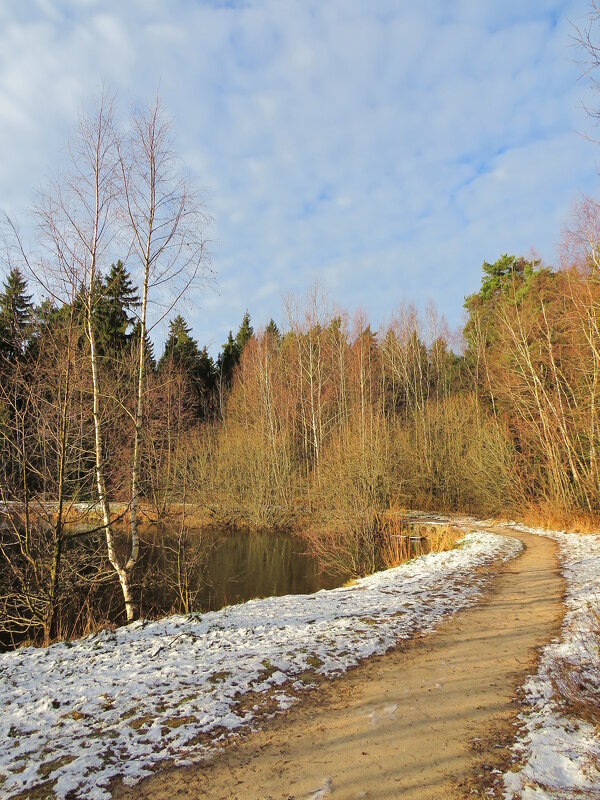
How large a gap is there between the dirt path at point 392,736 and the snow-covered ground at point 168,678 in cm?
26

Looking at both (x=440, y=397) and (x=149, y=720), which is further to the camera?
(x=440, y=397)

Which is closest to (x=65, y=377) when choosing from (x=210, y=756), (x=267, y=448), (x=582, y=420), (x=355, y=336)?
(x=210, y=756)

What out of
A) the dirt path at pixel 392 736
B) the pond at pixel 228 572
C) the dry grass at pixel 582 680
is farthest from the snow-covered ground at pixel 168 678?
the pond at pixel 228 572

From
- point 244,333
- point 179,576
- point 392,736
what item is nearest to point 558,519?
point 179,576

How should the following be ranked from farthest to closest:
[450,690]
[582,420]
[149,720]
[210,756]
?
[582,420] → [450,690] → [149,720] → [210,756]

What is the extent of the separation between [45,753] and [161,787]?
91cm

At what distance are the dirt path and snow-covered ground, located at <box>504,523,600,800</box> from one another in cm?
15

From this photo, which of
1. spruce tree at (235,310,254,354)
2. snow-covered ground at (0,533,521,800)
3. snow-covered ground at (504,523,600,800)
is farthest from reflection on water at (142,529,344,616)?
spruce tree at (235,310,254,354)

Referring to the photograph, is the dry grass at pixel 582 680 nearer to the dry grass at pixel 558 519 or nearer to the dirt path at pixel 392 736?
the dirt path at pixel 392 736

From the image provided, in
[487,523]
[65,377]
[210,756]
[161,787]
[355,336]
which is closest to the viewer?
[161,787]

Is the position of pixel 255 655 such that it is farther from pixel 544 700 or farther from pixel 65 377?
pixel 65 377

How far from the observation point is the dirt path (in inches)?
103

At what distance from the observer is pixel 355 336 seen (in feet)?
104

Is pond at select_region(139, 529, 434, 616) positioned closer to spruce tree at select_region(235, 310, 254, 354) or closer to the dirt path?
the dirt path
